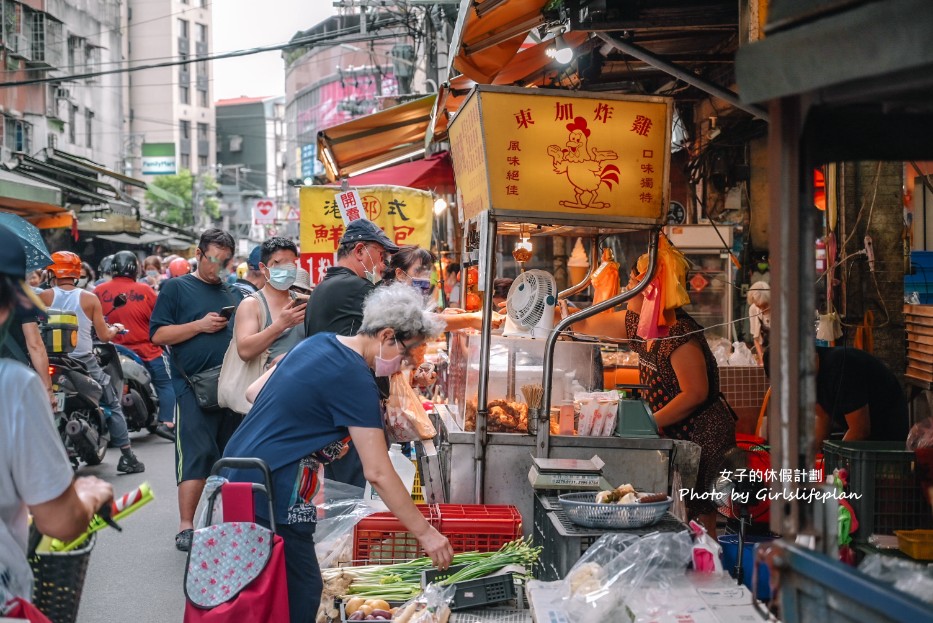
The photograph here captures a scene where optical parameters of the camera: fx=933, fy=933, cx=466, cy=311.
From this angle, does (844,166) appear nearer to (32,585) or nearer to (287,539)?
Answer: (287,539)

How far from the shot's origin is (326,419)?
400 centimetres

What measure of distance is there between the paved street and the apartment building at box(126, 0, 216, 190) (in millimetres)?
67082

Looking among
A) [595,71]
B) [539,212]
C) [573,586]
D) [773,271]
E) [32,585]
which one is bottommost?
[573,586]

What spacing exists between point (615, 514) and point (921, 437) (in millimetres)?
1534

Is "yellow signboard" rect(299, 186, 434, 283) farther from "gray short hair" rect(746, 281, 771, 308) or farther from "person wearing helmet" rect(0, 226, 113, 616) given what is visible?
"person wearing helmet" rect(0, 226, 113, 616)

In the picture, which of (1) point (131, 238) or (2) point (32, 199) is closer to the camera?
(2) point (32, 199)

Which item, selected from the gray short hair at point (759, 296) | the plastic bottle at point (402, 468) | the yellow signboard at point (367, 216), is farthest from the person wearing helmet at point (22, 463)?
the gray short hair at point (759, 296)

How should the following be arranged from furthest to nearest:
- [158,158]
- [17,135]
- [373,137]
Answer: [158,158], [17,135], [373,137]

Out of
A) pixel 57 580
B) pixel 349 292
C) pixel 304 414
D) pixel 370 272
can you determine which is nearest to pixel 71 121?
pixel 370 272

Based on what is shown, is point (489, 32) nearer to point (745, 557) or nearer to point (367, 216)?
point (745, 557)

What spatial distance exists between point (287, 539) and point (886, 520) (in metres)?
2.93

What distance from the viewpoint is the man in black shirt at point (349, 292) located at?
588 cm

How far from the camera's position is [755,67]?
2115mm

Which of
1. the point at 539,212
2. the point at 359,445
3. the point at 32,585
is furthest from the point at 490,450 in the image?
the point at 32,585
